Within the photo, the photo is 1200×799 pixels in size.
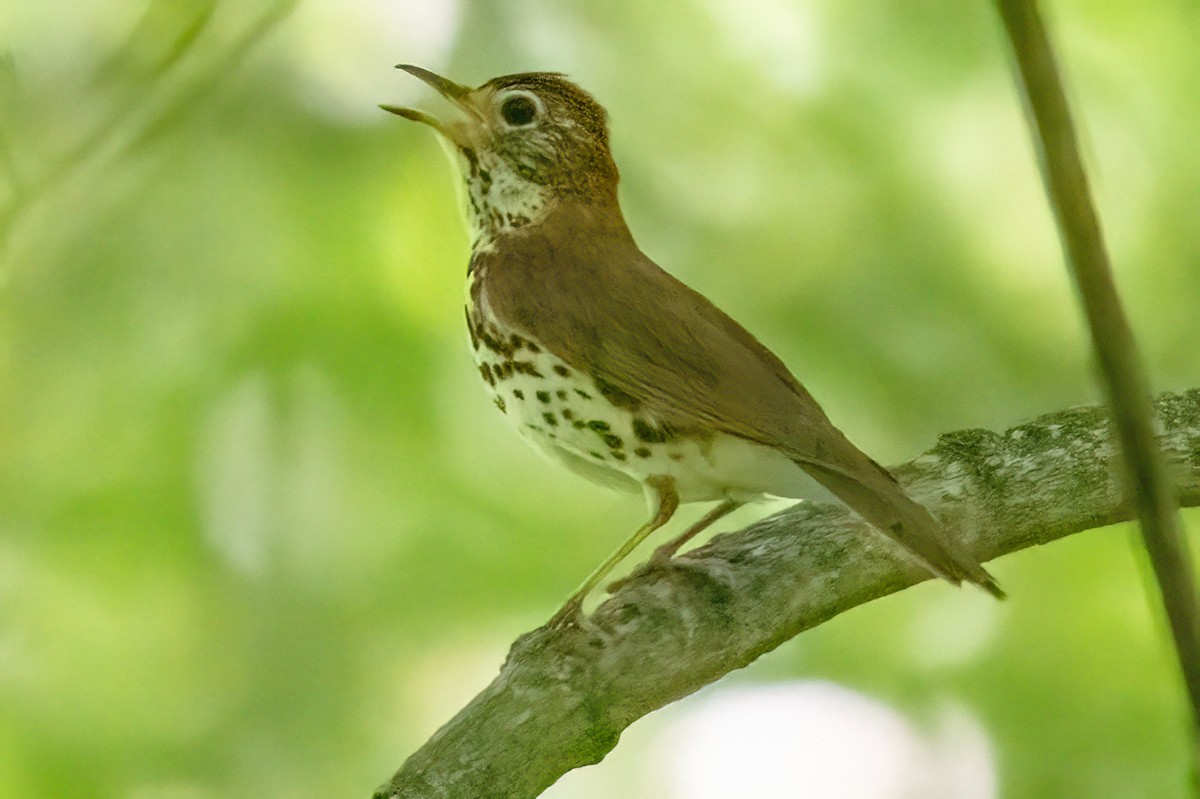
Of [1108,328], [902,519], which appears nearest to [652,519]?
[902,519]

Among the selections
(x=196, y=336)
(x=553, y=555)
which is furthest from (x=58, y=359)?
(x=553, y=555)

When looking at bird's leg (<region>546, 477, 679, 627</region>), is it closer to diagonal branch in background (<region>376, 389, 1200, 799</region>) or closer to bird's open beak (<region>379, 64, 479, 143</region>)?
diagonal branch in background (<region>376, 389, 1200, 799</region>)

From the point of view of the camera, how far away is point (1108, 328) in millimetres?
1044

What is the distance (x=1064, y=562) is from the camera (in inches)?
147

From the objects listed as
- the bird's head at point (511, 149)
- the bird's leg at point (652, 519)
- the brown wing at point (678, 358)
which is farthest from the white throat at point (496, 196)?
the bird's leg at point (652, 519)

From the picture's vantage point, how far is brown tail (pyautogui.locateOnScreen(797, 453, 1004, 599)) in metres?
2.30

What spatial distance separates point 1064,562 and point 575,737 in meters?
1.93

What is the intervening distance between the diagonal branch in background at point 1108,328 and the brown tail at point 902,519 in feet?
4.01

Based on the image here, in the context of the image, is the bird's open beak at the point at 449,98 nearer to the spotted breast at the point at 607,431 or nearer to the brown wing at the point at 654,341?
the brown wing at the point at 654,341

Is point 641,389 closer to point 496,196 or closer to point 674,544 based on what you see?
point 674,544

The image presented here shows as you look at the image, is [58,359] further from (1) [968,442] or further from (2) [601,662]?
(1) [968,442]

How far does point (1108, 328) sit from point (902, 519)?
1.35m

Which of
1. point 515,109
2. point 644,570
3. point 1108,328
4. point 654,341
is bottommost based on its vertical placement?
point 1108,328

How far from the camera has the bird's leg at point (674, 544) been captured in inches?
114
